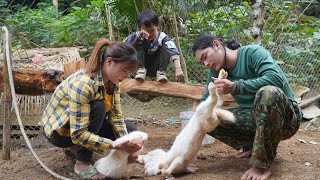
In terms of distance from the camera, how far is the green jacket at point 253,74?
223 centimetres

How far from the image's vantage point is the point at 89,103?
2336mm

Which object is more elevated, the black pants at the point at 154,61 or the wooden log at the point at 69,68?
the wooden log at the point at 69,68

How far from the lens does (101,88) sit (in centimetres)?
235

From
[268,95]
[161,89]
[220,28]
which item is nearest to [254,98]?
[268,95]

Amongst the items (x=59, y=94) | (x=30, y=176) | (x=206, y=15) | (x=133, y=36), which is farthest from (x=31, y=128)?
(x=206, y=15)

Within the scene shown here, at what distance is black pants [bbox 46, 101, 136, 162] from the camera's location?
2357 mm

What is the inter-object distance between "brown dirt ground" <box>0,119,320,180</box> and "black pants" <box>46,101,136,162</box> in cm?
16

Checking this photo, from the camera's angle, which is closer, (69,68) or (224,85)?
(224,85)

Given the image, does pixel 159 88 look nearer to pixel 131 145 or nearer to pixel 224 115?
pixel 224 115

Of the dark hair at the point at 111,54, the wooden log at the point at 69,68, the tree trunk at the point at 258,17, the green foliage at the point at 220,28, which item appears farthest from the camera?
the green foliage at the point at 220,28

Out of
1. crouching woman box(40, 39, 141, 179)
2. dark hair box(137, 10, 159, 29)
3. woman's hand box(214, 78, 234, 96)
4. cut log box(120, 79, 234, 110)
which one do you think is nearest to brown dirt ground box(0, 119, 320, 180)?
crouching woman box(40, 39, 141, 179)

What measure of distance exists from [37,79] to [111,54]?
105 centimetres

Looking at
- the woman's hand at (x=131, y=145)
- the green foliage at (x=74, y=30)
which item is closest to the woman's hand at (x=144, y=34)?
the woman's hand at (x=131, y=145)

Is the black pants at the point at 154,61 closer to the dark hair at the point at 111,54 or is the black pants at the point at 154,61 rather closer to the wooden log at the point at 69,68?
the wooden log at the point at 69,68
